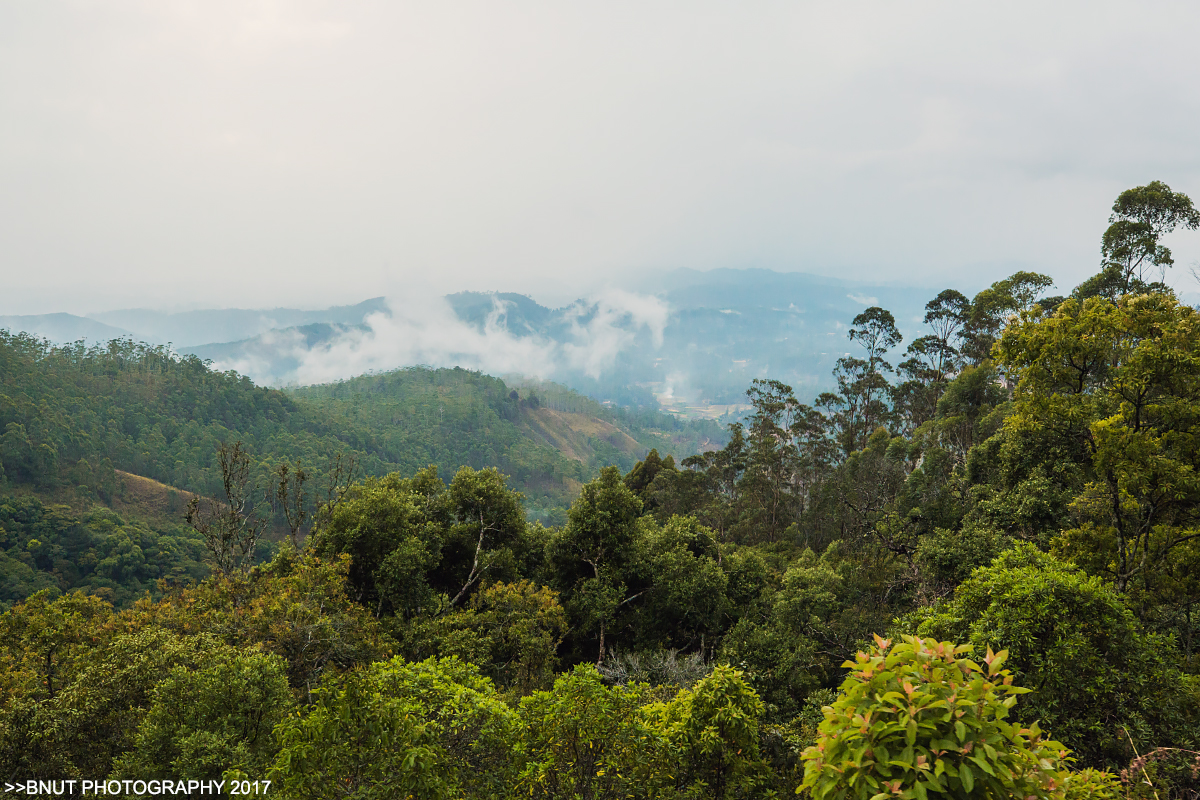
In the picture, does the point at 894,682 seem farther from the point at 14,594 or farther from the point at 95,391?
the point at 95,391

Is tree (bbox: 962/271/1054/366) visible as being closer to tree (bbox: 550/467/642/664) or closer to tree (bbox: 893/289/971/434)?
tree (bbox: 893/289/971/434)

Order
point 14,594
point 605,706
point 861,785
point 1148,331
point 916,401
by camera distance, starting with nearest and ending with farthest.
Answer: point 861,785, point 605,706, point 1148,331, point 916,401, point 14,594

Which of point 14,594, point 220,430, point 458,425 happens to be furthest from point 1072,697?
point 458,425

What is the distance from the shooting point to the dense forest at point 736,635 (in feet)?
19.5

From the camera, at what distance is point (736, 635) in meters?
18.6

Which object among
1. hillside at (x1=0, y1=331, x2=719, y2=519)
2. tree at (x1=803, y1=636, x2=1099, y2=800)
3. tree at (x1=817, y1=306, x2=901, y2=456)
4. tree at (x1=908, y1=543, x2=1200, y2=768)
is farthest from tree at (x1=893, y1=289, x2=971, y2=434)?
hillside at (x1=0, y1=331, x2=719, y2=519)

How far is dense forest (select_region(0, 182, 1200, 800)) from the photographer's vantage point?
19.5 feet

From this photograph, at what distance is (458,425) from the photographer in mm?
147500

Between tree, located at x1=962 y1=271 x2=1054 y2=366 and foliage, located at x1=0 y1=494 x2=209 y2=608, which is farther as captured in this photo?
foliage, located at x1=0 y1=494 x2=209 y2=608

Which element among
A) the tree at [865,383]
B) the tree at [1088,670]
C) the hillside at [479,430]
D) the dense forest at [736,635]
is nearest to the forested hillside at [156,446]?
the hillside at [479,430]

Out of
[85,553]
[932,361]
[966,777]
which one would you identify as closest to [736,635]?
[966,777]

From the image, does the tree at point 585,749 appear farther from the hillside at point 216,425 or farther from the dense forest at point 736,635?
the hillside at point 216,425

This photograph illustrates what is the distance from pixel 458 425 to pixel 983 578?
146 m

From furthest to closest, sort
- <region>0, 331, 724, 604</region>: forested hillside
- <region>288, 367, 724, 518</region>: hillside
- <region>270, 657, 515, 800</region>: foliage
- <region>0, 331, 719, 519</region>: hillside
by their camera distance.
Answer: <region>288, 367, 724, 518</region>: hillside
<region>0, 331, 719, 519</region>: hillside
<region>0, 331, 724, 604</region>: forested hillside
<region>270, 657, 515, 800</region>: foliage
